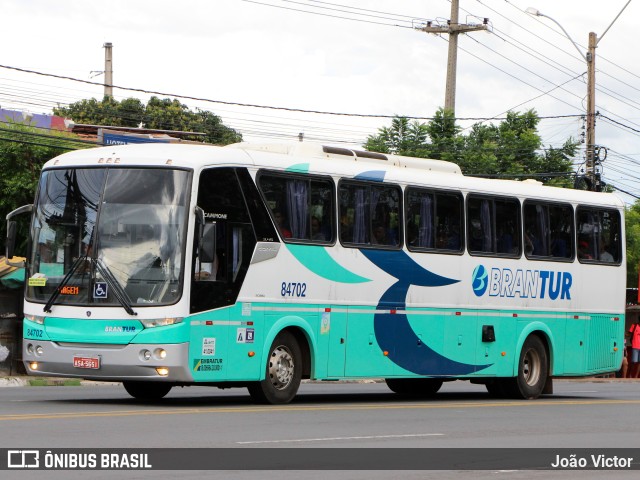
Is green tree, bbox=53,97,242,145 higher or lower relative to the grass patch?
higher

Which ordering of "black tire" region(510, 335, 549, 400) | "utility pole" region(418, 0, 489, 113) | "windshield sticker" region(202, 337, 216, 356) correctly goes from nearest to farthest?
"windshield sticker" region(202, 337, 216, 356) < "black tire" region(510, 335, 549, 400) < "utility pole" region(418, 0, 489, 113)

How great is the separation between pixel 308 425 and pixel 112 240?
3.83m

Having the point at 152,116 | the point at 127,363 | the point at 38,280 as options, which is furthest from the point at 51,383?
the point at 152,116

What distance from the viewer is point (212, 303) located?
17688 millimetres

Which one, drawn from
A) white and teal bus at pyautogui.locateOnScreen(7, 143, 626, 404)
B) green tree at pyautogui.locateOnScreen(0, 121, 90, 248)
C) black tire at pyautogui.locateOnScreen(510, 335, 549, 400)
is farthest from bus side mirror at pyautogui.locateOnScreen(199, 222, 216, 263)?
green tree at pyautogui.locateOnScreen(0, 121, 90, 248)

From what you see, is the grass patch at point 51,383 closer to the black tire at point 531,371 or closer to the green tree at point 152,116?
the black tire at point 531,371

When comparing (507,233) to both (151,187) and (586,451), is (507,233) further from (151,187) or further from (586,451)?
(586,451)

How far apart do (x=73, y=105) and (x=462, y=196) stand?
5859 centimetres

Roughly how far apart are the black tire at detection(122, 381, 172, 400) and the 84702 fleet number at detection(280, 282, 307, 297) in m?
2.25

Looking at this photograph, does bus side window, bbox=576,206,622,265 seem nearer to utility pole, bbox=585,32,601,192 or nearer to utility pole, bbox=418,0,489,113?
utility pole, bbox=585,32,601,192

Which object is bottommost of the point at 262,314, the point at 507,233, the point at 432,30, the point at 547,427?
the point at 547,427

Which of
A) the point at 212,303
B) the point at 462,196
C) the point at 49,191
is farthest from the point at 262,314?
the point at 462,196

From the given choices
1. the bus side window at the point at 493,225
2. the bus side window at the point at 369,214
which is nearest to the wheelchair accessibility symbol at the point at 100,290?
the bus side window at the point at 369,214

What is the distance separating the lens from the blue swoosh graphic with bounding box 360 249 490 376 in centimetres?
2045
